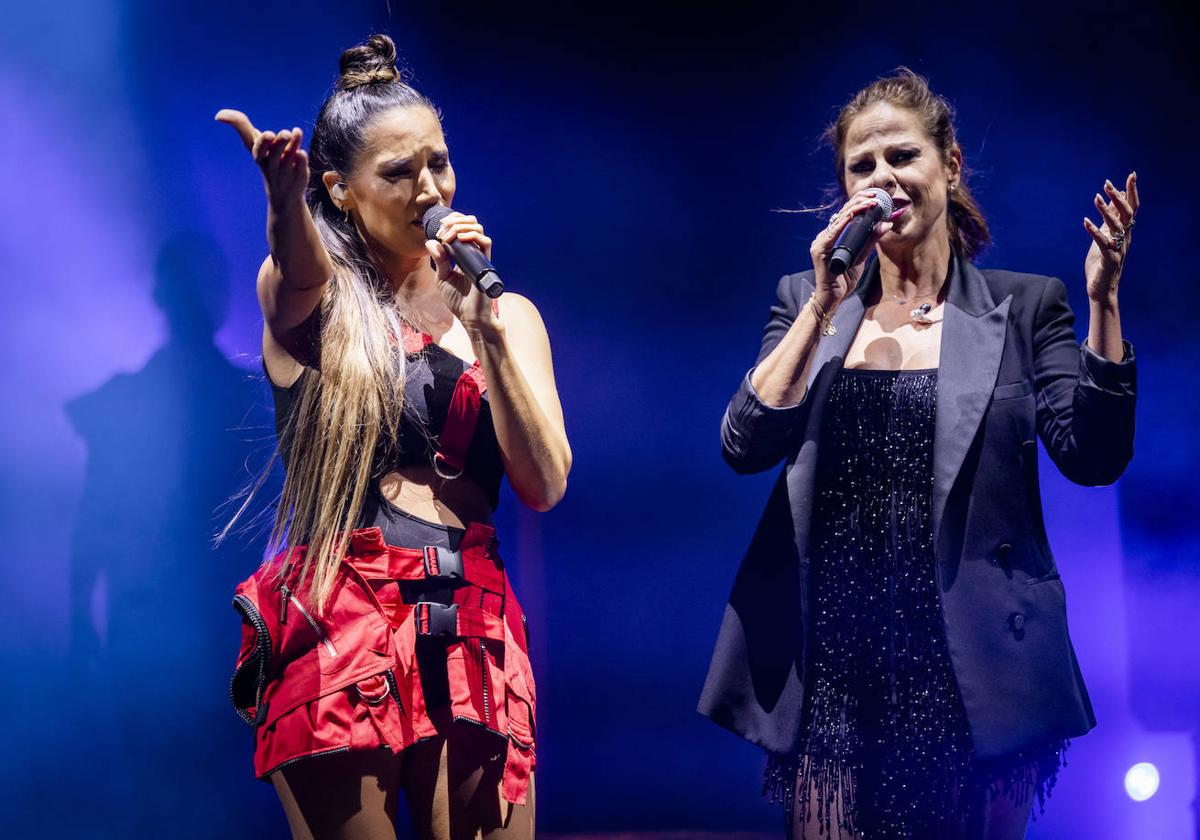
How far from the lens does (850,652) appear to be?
5.26 feet

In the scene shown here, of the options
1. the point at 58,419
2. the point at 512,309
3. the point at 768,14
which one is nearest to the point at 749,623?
the point at 512,309

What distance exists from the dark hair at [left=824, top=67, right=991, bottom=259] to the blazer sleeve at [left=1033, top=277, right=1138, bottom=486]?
0.20 metres

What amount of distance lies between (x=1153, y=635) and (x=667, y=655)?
1127mm

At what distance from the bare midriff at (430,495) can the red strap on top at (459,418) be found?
0.08 feet

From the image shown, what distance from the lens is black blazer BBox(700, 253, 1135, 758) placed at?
5.02 feet

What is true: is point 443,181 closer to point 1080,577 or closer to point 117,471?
point 117,471

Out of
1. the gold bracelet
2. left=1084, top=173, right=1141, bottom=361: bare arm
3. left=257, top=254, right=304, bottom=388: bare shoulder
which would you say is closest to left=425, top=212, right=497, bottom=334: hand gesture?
left=257, top=254, right=304, bottom=388: bare shoulder

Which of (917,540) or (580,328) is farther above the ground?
(580,328)

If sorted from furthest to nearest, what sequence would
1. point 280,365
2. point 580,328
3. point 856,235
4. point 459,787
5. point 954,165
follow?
1. point 580,328
2. point 954,165
3. point 856,235
4. point 280,365
5. point 459,787

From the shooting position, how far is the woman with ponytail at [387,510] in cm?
135

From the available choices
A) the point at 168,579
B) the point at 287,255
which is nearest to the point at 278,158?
the point at 287,255

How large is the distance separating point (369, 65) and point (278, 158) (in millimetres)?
488

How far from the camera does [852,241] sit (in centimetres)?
162

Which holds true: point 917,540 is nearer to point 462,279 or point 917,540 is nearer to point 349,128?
point 462,279
